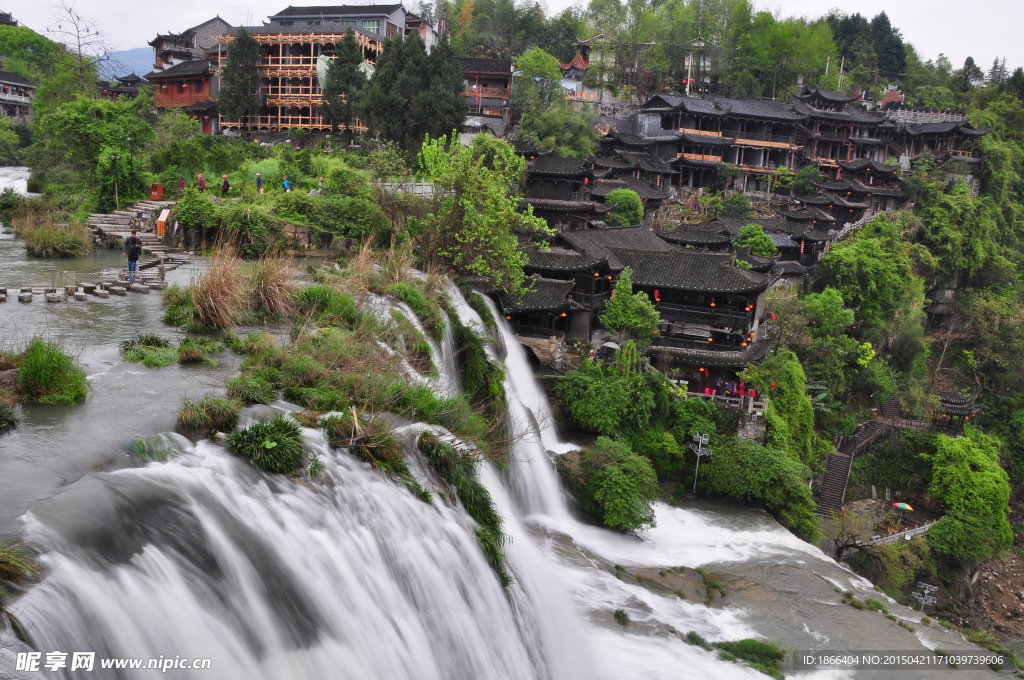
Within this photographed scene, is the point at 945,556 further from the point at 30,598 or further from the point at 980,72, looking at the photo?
the point at 980,72

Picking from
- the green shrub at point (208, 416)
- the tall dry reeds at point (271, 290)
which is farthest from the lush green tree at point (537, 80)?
the green shrub at point (208, 416)

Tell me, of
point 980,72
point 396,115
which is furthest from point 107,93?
point 980,72

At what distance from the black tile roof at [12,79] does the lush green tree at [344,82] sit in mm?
31092

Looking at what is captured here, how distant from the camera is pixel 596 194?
167 feet

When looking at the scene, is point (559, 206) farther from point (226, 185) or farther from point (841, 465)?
point (841, 465)

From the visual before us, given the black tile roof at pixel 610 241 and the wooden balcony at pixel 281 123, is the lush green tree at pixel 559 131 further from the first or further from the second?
the black tile roof at pixel 610 241

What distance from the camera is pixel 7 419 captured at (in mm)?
11500

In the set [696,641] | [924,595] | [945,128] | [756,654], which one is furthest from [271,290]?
[945,128]

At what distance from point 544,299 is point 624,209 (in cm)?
1904

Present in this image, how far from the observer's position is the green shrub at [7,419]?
11383mm

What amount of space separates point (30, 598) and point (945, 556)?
104 feet

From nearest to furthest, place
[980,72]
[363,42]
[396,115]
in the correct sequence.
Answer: [396,115] < [363,42] < [980,72]

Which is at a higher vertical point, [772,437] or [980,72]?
[980,72]

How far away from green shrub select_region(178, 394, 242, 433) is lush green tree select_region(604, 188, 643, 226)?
38025mm
